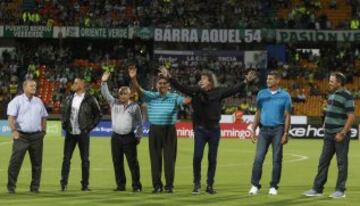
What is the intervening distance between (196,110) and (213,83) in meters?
0.53

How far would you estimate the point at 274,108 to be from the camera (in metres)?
13.2

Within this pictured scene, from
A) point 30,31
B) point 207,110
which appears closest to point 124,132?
point 207,110

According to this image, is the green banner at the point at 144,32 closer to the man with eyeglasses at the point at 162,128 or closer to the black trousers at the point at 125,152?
the black trousers at the point at 125,152

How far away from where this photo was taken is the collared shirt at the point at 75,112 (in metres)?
14.0

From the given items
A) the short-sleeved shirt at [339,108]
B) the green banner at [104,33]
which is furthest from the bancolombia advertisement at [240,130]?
the short-sleeved shirt at [339,108]

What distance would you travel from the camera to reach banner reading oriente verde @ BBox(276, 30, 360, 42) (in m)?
44.1

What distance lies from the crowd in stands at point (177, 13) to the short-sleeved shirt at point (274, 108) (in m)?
32.0

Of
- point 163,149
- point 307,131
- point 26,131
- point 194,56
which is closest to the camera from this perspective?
point 26,131

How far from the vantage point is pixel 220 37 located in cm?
4484

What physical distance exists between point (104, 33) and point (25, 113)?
32424 mm

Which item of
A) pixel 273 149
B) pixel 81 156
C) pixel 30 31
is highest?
pixel 30 31

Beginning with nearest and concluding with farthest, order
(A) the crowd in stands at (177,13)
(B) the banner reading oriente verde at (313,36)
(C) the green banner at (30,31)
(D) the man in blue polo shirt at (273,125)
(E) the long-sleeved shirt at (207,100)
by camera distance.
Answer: (D) the man in blue polo shirt at (273,125) → (E) the long-sleeved shirt at (207,100) → (B) the banner reading oriente verde at (313,36) → (A) the crowd in stands at (177,13) → (C) the green banner at (30,31)

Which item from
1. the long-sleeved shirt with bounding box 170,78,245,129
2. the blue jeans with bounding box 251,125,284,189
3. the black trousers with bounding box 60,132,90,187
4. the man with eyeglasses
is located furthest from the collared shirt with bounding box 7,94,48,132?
the blue jeans with bounding box 251,125,284,189

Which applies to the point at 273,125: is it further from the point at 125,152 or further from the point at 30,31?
the point at 30,31
